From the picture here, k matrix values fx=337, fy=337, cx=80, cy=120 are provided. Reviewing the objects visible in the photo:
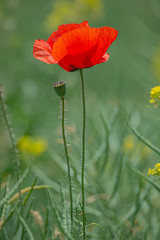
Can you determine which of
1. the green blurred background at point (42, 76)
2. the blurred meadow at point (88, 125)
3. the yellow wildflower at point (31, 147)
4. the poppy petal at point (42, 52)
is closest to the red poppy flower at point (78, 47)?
the poppy petal at point (42, 52)

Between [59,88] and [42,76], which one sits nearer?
[59,88]

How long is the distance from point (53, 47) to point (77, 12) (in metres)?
1.86

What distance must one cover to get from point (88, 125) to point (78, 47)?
4.56 feet

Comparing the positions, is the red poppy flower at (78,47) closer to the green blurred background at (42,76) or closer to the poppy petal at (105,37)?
the poppy petal at (105,37)

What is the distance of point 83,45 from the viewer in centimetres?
54

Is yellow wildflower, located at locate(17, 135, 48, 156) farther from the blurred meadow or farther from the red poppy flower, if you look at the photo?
the red poppy flower

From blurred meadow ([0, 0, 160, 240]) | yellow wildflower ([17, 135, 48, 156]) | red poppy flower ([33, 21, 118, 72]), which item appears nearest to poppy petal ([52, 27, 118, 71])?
red poppy flower ([33, 21, 118, 72])

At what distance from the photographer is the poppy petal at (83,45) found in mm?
529

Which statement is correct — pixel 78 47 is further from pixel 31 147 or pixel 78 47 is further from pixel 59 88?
pixel 31 147

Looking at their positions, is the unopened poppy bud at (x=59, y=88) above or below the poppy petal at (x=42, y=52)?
below

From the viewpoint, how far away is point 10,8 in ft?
6.08

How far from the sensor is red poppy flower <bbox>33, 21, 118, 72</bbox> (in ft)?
1.74

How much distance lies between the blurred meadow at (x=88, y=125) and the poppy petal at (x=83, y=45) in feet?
0.98

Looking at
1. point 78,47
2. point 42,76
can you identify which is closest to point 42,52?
point 78,47
